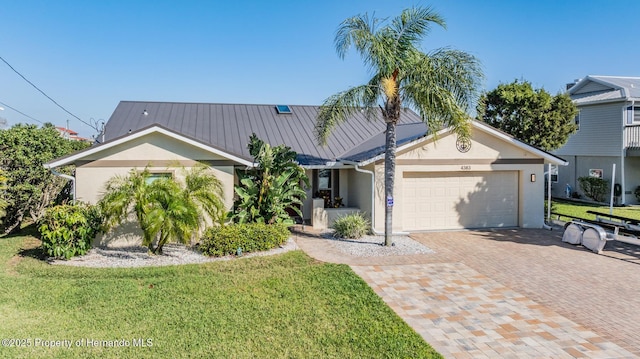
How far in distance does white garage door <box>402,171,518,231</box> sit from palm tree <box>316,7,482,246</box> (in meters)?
3.46

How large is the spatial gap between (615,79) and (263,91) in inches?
913

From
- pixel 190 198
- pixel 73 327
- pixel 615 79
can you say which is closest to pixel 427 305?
pixel 73 327

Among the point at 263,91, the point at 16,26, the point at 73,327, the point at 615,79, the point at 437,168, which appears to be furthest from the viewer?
the point at 615,79

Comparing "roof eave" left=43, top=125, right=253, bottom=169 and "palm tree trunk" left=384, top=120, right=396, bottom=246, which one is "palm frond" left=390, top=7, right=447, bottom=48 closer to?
"palm tree trunk" left=384, top=120, right=396, bottom=246

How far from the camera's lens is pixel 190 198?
11164 millimetres

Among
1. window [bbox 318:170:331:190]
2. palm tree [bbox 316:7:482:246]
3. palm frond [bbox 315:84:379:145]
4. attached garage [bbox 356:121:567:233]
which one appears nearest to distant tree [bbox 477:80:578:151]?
attached garage [bbox 356:121:567:233]

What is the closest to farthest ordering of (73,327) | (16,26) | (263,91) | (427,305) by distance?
(73,327), (427,305), (16,26), (263,91)

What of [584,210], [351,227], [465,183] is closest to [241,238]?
[351,227]

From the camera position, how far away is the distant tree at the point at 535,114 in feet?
66.8

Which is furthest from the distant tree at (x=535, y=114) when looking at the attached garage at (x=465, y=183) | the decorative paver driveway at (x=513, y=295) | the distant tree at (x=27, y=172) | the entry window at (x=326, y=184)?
the distant tree at (x=27, y=172)

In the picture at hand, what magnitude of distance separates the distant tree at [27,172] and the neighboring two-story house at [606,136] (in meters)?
28.1

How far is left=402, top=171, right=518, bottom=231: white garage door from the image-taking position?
14.7 meters

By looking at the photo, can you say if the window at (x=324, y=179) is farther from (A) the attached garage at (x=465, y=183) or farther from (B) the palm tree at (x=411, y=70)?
(B) the palm tree at (x=411, y=70)

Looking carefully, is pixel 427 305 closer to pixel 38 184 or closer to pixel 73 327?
pixel 73 327
